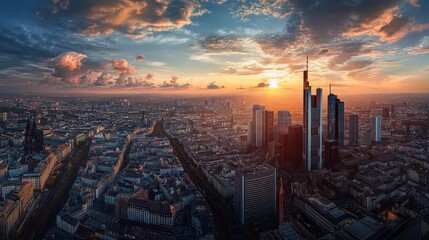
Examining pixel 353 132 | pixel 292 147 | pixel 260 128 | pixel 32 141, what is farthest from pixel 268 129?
pixel 32 141

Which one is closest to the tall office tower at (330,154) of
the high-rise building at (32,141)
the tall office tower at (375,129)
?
the tall office tower at (375,129)

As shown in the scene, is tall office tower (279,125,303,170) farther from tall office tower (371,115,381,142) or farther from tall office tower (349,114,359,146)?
tall office tower (371,115,381,142)

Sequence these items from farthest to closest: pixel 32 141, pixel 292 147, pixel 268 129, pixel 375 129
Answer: pixel 375 129 < pixel 268 129 < pixel 32 141 < pixel 292 147

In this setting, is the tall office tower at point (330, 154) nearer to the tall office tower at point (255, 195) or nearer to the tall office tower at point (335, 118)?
the tall office tower at point (335, 118)

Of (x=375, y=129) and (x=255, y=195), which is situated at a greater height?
(x=375, y=129)

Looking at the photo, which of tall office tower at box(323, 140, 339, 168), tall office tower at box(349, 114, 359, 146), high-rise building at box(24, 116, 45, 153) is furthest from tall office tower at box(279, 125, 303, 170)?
high-rise building at box(24, 116, 45, 153)

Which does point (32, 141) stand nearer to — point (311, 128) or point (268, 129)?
point (268, 129)
